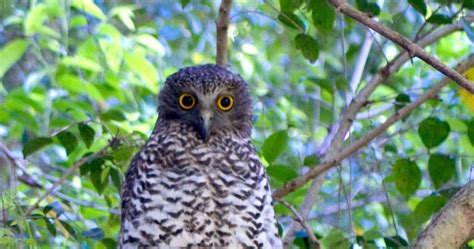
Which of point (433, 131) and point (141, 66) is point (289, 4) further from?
point (141, 66)

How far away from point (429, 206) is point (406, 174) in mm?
145

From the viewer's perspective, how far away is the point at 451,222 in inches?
101

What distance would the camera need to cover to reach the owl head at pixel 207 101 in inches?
132

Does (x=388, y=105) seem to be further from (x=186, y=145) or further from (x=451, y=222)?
(x=451, y=222)

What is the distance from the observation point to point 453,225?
2.57m

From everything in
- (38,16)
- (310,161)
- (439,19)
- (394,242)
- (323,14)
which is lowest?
(394,242)

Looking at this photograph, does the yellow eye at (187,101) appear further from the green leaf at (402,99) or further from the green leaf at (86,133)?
the green leaf at (402,99)

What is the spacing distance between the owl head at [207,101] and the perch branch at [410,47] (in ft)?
2.53

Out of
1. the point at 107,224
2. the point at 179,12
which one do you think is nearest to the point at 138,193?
the point at 107,224

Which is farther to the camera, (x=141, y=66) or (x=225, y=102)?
(x=141, y=66)

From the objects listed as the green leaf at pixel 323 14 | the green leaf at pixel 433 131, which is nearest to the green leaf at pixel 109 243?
the green leaf at pixel 323 14

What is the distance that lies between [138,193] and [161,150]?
0.20 meters

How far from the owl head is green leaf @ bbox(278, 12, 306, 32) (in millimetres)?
268

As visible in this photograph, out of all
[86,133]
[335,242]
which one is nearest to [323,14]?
[335,242]
